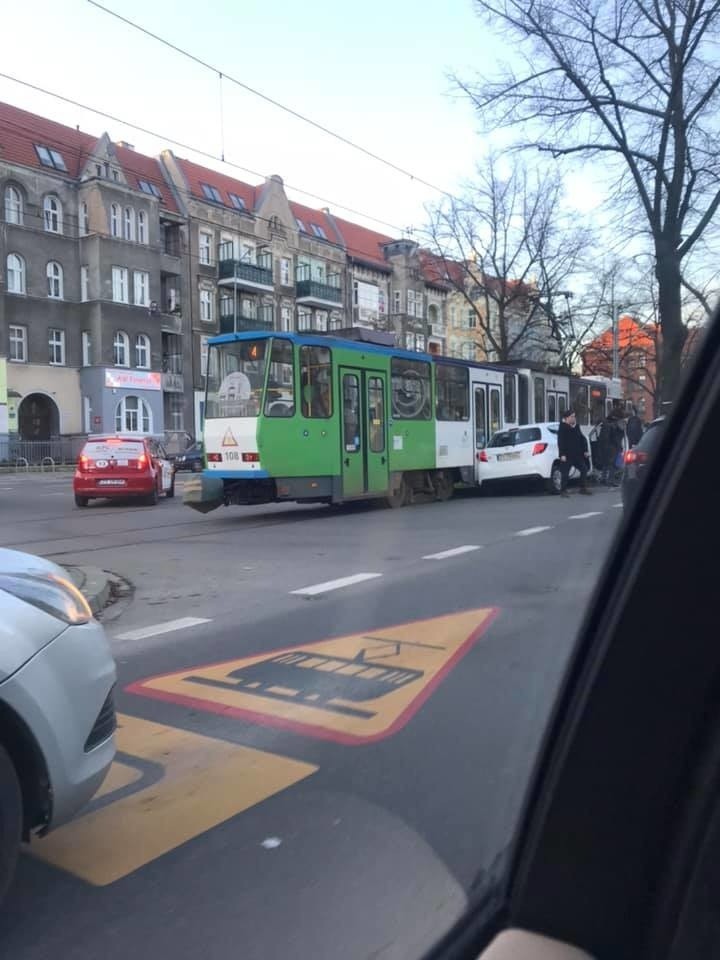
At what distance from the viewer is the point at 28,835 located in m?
2.50

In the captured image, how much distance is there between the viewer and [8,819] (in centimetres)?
235

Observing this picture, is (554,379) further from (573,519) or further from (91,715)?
(91,715)

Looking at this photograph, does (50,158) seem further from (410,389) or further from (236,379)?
(236,379)

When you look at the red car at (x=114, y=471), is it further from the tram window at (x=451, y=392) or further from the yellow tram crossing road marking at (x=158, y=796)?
the yellow tram crossing road marking at (x=158, y=796)

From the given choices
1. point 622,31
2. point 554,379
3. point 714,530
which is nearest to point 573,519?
point 622,31

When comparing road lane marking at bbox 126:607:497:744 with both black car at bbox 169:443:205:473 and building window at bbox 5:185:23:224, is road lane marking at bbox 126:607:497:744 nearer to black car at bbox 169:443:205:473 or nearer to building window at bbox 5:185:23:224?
black car at bbox 169:443:205:473

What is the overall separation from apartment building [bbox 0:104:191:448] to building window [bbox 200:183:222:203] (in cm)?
503

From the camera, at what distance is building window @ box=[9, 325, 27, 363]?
124ft

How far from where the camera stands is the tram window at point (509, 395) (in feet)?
70.4

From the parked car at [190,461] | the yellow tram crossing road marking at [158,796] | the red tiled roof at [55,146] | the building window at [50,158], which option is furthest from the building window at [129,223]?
the yellow tram crossing road marking at [158,796]

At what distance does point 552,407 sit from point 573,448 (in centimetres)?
751

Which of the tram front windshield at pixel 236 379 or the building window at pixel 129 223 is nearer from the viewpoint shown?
the tram front windshield at pixel 236 379

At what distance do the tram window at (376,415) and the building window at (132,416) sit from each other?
27.5m

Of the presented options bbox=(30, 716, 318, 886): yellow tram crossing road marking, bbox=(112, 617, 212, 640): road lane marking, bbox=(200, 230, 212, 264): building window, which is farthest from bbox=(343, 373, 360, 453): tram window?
bbox=(200, 230, 212, 264): building window
